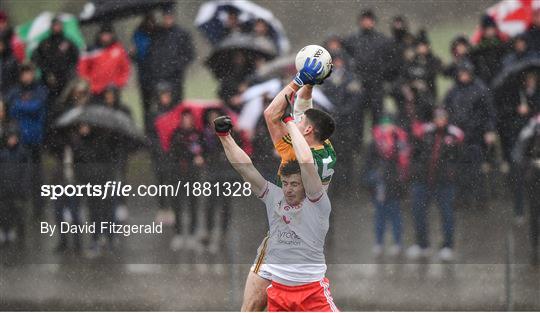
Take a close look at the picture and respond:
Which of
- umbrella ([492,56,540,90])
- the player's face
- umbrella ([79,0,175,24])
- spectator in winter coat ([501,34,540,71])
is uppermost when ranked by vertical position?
umbrella ([79,0,175,24])

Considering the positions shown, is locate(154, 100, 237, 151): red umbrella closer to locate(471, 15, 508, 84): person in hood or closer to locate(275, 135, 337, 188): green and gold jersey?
locate(275, 135, 337, 188): green and gold jersey

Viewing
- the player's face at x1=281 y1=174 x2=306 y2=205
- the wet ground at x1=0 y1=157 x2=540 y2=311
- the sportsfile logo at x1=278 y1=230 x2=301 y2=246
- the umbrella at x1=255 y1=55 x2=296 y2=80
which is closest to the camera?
the player's face at x1=281 y1=174 x2=306 y2=205

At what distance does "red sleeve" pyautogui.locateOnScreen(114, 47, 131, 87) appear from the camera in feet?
31.1

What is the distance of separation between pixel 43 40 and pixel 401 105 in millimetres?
2298

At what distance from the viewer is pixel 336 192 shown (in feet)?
31.4

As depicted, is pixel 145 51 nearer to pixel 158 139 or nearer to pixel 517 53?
pixel 158 139

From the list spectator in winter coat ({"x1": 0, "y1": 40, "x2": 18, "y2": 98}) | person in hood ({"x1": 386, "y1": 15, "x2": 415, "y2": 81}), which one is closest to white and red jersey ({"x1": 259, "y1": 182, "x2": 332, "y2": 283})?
person in hood ({"x1": 386, "y1": 15, "x2": 415, "y2": 81})

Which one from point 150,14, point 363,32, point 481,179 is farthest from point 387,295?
point 150,14

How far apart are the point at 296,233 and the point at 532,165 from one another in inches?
78.3

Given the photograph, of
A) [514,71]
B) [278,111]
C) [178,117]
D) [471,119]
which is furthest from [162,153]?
[514,71]

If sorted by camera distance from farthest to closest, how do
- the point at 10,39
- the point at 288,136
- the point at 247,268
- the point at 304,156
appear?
the point at 247,268 < the point at 10,39 < the point at 288,136 < the point at 304,156

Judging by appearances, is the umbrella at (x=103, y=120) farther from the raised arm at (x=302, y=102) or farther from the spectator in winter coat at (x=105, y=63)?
the raised arm at (x=302, y=102)

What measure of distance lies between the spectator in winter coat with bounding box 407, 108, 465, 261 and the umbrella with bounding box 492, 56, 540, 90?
388mm

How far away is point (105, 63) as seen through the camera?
9.46m
